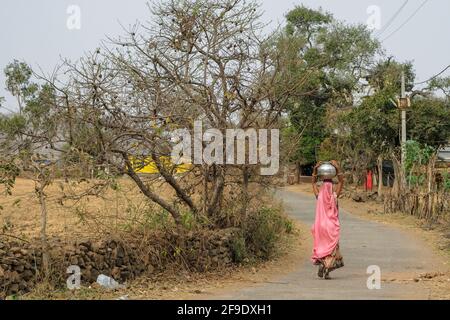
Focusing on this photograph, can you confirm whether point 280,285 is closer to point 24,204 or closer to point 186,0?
point 186,0

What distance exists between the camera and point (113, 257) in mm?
9211

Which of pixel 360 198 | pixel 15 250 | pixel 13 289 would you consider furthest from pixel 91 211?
pixel 360 198

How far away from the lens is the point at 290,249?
46.8ft

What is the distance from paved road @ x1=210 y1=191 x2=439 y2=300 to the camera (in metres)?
8.62

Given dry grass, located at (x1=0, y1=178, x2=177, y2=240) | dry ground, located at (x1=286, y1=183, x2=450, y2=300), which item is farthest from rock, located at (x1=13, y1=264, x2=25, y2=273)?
dry ground, located at (x1=286, y1=183, x2=450, y2=300)

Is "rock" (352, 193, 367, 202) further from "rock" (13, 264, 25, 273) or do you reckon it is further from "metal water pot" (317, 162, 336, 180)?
"rock" (13, 264, 25, 273)

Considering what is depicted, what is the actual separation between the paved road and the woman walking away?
0.95 feet

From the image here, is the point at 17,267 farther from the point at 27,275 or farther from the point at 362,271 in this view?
the point at 362,271

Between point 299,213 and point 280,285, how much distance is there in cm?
1505

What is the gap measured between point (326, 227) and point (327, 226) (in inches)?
0.9

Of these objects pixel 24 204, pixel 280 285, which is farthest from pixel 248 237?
pixel 24 204

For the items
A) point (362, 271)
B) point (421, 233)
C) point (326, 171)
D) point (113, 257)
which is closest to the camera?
point (113, 257)

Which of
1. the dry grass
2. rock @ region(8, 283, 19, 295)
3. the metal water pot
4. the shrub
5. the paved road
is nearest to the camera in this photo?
rock @ region(8, 283, 19, 295)

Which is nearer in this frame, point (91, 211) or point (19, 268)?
point (19, 268)
